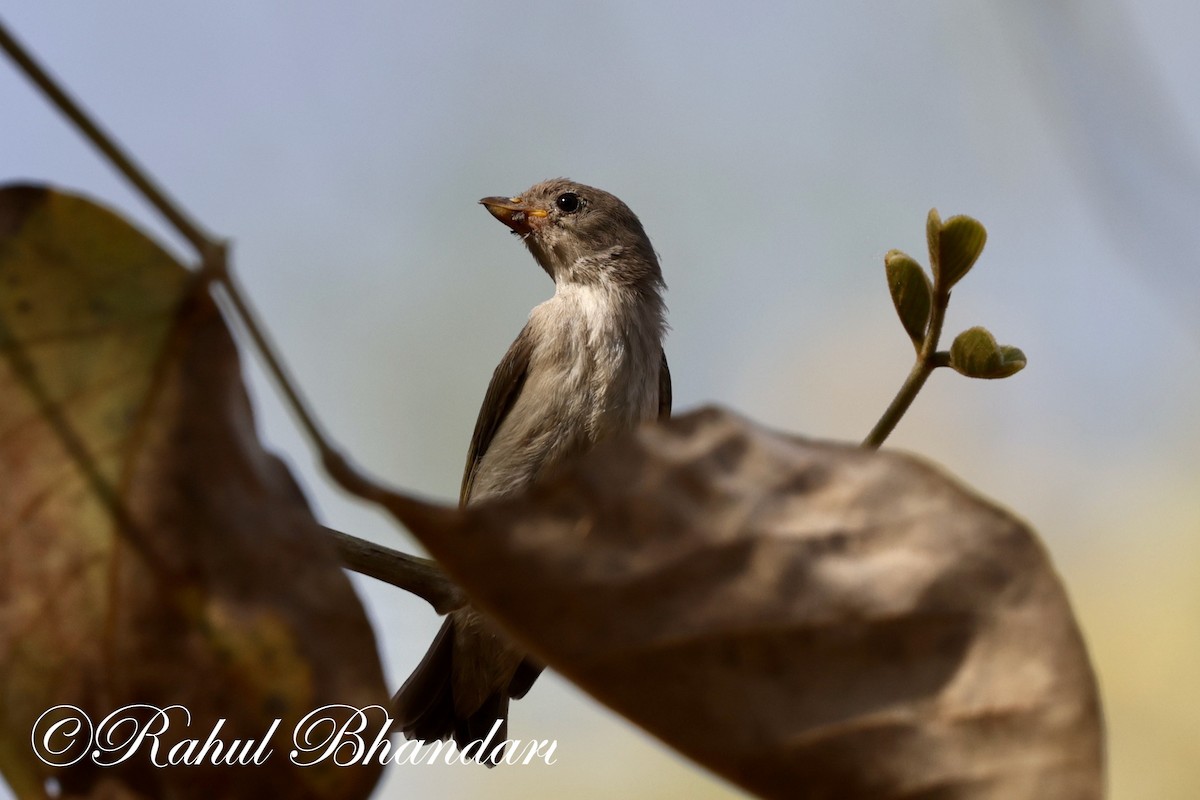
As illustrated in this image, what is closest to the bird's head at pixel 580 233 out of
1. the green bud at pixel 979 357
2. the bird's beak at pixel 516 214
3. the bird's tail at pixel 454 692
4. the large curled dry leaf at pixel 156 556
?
the bird's beak at pixel 516 214

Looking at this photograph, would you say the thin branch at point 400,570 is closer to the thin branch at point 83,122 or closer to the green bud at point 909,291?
the green bud at point 909,291

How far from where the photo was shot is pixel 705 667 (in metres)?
0.79

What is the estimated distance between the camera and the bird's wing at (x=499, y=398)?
4273mm

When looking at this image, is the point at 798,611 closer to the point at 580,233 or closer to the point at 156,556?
the point at 156,556

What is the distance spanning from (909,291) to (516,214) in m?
3.67

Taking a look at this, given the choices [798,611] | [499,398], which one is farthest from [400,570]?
[499,398]

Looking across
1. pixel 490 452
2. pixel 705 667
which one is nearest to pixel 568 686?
pixel 705 667

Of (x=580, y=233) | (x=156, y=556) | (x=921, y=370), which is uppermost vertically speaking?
(x=580, y=233)

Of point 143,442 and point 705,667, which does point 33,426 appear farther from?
point 705,667

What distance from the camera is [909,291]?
4.55ft

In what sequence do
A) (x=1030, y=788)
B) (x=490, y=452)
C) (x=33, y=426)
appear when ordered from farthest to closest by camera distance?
1. (x=490, y=452)
2. (x=33, y=426)
3. (x=1030, y=788)

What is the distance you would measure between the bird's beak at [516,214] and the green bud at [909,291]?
11.7ft

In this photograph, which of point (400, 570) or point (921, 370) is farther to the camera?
point (400, 570)

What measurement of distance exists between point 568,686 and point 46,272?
1.64 feet
